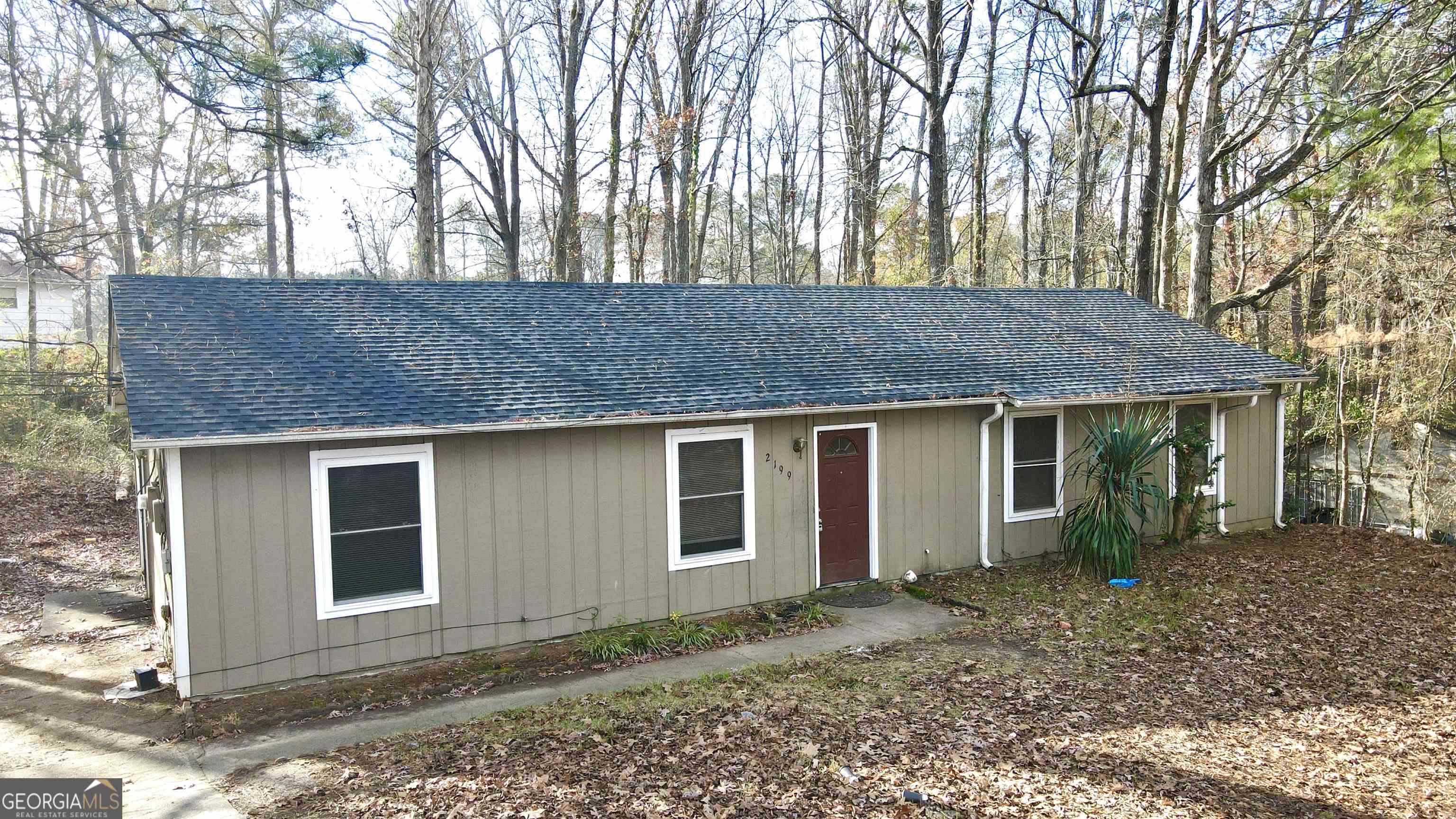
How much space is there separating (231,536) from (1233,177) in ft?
78.1

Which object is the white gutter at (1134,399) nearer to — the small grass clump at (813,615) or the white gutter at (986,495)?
the white gutter at (986,495)

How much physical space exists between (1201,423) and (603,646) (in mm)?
9251

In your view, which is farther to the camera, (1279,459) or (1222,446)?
(1279,459)

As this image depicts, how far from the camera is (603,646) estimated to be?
8.02 m

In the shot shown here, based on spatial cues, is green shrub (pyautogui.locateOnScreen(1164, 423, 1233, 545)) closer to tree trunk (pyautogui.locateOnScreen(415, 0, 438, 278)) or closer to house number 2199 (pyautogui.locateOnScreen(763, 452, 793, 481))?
house number 2199 (pyautogui.locateOnScreen(763, 452, 793, 481))

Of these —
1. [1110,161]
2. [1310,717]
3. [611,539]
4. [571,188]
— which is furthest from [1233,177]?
[611,539]

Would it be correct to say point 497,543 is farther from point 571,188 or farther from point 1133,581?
point 571,188

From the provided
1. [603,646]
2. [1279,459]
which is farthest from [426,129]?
[1279,459]

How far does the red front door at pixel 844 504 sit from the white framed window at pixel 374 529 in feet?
14.6

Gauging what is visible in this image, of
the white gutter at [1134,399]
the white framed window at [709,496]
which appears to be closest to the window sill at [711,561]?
the white framed window at [709,496]

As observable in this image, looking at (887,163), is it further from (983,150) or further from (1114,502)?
(1114,502)

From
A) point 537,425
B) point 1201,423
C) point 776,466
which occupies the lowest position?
point 776,466

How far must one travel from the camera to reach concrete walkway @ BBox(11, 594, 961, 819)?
210 inches

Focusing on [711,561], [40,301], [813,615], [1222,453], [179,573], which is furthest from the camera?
[40,301]
